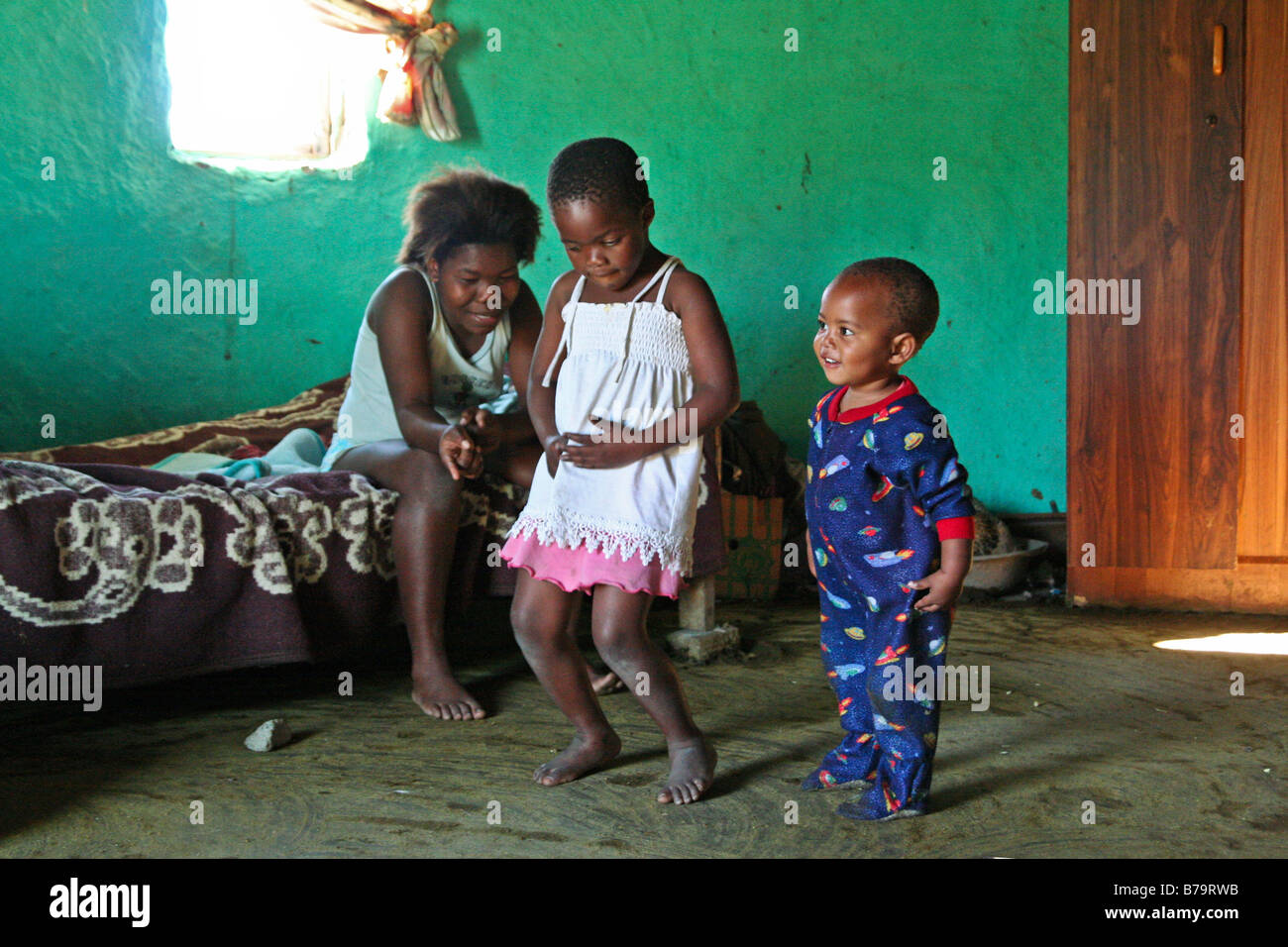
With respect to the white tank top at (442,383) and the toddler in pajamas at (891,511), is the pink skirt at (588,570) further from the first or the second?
the white tank top at (442,383)

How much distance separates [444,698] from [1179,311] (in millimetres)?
2742

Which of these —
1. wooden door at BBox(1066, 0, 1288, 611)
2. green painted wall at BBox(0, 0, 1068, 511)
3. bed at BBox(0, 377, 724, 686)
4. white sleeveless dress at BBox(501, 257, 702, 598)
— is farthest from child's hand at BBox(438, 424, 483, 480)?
wooden door at BBox(1066, 0, 1288, 611)

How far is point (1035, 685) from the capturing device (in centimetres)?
272

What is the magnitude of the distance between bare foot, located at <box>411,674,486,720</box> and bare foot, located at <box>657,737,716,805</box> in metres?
0.63

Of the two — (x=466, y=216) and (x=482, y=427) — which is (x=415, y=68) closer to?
(x=466, y=216)

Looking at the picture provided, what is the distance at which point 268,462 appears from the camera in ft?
9.97

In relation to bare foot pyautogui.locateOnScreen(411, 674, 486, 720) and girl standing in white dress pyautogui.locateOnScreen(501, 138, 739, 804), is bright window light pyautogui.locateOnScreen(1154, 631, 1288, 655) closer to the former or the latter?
girl standing in white dress pyautogui.locateOnScreen(501, 138, 739, 804)

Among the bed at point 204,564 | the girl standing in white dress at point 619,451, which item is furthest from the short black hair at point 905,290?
the bed at point 204,564

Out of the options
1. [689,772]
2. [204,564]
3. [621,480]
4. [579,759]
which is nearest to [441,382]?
[204,564]

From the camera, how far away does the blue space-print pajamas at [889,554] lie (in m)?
1.76

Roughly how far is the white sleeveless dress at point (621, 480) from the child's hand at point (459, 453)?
16.2 inches

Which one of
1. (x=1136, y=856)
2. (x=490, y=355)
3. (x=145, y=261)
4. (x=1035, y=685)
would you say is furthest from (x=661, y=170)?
(x=1136, y=856)

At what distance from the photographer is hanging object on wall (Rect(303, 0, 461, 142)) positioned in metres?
3.92

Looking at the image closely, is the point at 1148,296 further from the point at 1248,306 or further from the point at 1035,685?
the point at 1035,685
